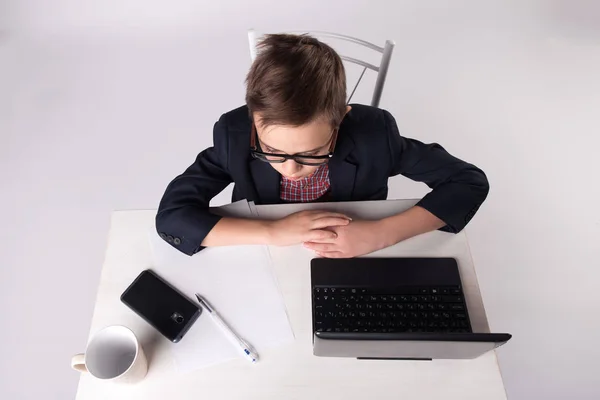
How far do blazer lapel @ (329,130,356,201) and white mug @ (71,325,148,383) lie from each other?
21.5 inches

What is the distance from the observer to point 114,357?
0.73 m

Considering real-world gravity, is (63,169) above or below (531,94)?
below

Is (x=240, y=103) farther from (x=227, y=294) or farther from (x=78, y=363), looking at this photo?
(x=78, y=363)

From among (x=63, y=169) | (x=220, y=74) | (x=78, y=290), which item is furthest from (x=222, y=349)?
(x=220, y=74)

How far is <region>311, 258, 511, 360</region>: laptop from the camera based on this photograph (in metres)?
0.70

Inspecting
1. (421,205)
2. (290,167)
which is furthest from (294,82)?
(421,205)

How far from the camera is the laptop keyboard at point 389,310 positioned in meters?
0.77

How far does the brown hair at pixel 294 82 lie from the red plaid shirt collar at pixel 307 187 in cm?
27

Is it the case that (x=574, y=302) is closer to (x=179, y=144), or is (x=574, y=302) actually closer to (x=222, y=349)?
(x=222, y=349)

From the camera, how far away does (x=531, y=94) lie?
2111mm

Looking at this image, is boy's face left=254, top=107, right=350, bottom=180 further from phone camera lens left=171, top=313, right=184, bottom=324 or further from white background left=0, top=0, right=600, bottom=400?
white background left=0, top=0, right=600, bottom=400

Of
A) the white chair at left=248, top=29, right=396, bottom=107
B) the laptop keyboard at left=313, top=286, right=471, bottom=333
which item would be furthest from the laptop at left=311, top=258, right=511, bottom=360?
the white chair at left=248, top=29, right=396, bottom=107

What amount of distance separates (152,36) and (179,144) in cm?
80

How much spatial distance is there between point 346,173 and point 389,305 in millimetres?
329
